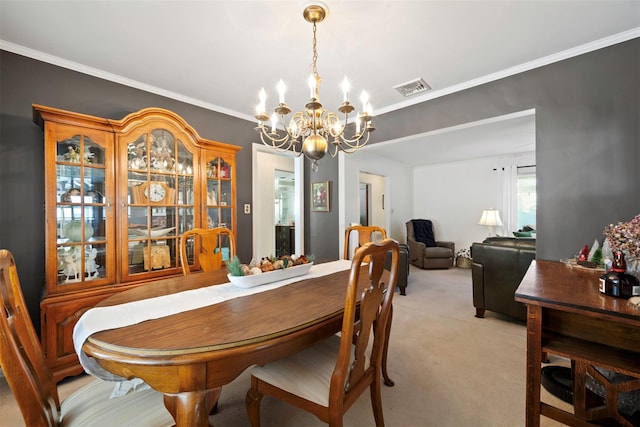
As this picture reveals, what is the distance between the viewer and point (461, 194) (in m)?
5.98

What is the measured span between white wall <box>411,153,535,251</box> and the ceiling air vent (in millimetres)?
3765

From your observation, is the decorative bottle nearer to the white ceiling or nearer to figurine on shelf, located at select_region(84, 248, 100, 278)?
the white ceiling

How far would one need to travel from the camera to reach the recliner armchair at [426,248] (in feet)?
17.9

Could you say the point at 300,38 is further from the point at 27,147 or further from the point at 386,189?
the point at 386,189

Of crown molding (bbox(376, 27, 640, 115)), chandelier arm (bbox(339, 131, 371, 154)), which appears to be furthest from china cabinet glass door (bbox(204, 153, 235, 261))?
crown molding (bbox(376, 27, 640, 115))

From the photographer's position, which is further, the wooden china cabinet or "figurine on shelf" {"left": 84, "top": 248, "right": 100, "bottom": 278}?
"figurine on shelf" {"left": 84, "top": 248, "right": 100, "bottom": 278}

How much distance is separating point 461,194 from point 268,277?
5.64 meters

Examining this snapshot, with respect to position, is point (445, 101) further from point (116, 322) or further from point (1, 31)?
point (1, 31)

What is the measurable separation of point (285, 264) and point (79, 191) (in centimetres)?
174

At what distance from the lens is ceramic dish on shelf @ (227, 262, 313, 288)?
1.52 metres

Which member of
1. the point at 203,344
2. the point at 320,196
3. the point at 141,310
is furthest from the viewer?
the point at 320,196

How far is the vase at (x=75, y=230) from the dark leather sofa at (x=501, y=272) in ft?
12.0

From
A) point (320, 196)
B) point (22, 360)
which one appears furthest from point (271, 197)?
point (22, 360)

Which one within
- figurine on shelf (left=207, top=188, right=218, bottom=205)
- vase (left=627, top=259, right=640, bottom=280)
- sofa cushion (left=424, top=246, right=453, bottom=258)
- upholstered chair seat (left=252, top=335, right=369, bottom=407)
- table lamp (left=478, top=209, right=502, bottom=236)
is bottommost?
sofa cushion (left=424, top=246, right=453, bottom=258)
